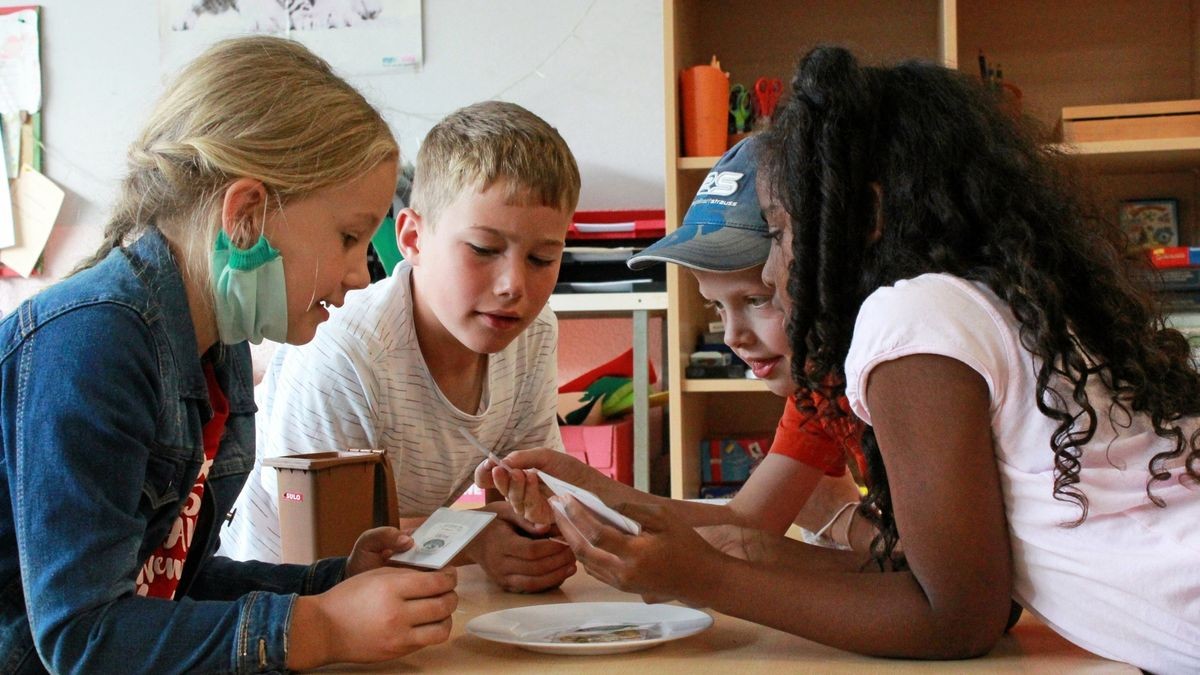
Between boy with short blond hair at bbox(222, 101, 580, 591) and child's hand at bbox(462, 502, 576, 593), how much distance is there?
372 mm

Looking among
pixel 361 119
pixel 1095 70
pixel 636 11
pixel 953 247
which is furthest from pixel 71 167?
pixel 953 247

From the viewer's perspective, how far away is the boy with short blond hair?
1.47m

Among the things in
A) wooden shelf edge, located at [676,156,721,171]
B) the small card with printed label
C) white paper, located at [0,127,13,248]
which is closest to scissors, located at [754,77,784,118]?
wooden shelf edge, located at [676,156,721,171]

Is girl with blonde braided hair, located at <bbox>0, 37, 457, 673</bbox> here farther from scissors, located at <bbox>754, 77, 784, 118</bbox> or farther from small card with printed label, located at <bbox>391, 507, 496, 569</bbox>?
scissors, located at <bbox>754, 77, 784, 118</bbox>

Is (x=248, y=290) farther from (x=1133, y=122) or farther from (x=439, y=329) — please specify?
(x=1133, y=122)

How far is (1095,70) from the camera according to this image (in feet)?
8.29

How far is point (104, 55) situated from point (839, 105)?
261cm

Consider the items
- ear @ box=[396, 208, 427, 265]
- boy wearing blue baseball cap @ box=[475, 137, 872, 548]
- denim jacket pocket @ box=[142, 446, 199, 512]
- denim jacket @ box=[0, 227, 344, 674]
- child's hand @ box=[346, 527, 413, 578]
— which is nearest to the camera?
denim jacket @ box=[0, 227, 344, 674]

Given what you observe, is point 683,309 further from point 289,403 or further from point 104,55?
point 104,55

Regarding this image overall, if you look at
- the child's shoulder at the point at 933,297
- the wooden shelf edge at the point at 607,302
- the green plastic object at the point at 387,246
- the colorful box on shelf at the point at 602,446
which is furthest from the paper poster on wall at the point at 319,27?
the child's shoulder at the point at 933,297

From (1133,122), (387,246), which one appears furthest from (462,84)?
(1133,122)

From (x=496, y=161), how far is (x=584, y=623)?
2.42 ft

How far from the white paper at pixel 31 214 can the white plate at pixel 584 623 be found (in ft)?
8.00

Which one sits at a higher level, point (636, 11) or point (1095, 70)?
point (636, 11)
